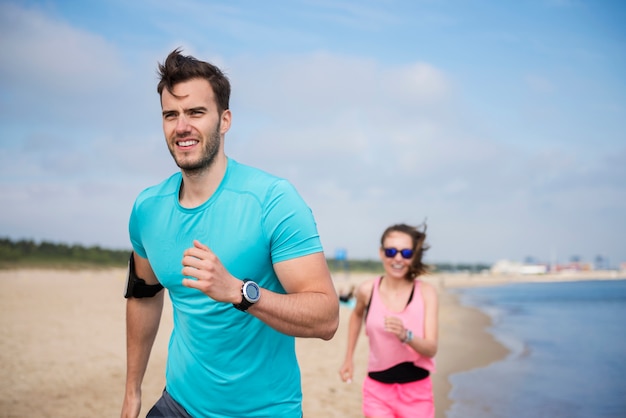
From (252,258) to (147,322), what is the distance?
44.3 inches

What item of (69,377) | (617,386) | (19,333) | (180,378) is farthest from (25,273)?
(180,378)

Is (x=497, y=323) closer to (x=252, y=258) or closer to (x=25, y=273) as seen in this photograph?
(x=252, y=258)

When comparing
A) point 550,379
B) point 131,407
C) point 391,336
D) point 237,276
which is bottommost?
point 550,379

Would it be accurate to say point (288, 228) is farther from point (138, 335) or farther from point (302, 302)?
point (138, 335)

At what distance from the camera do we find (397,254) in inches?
194

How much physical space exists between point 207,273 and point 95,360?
9808mm

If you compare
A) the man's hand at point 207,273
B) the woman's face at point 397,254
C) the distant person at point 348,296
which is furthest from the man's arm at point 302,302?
the distant person at point 348,296

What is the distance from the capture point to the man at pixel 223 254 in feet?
7.96

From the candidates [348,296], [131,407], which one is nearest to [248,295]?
[131,407]

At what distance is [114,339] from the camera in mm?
12992

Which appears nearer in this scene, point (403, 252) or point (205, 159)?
point (205, 159)

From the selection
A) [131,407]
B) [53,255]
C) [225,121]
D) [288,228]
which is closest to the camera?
[288,228]

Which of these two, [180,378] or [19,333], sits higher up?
[180,378]

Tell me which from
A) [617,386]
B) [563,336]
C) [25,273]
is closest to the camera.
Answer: [617,386]
